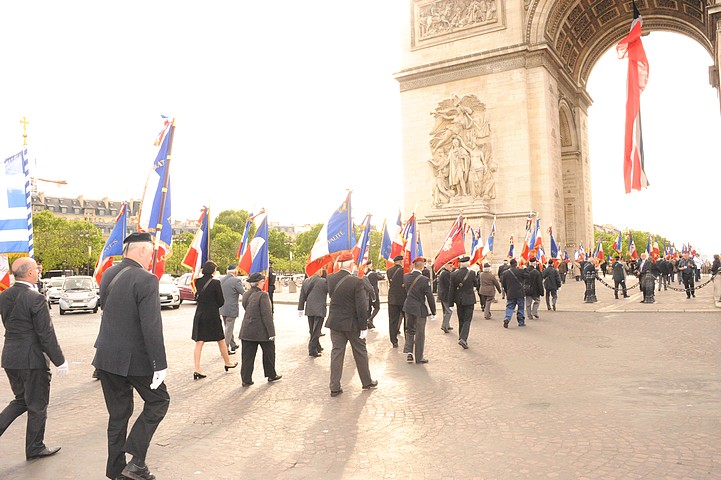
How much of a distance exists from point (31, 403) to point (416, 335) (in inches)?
230

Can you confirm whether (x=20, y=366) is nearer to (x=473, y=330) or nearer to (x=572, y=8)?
(x=473, y=330)

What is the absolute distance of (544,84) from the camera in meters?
27.9

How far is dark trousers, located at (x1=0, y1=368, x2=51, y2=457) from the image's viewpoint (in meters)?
4.93

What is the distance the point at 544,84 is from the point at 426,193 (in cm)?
783

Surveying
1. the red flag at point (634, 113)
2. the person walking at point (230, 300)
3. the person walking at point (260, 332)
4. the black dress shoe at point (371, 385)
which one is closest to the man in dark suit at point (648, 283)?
the red flag at point (634, 113)

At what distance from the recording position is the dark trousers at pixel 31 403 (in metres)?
4.93

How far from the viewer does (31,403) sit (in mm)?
4949

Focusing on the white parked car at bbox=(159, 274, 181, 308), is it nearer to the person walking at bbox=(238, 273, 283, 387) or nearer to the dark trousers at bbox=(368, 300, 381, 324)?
the dark trousers at bbox=(368, 300, 381, 324)

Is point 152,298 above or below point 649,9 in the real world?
below

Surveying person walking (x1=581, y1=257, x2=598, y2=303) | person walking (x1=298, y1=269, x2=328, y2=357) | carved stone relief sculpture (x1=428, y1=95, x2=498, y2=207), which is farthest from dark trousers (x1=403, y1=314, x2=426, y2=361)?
carved stone relief sculpture (x1=428, y1=95, x2=498, y2=207)

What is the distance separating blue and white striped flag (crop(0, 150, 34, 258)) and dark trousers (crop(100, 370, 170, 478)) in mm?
3063

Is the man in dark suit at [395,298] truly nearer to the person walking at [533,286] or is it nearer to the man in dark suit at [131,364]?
the person walking at [533,286]

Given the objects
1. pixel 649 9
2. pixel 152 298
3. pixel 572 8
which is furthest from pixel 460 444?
Result: pixel 649 9

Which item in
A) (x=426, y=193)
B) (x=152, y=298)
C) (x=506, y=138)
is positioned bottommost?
(x=152, y=298)
